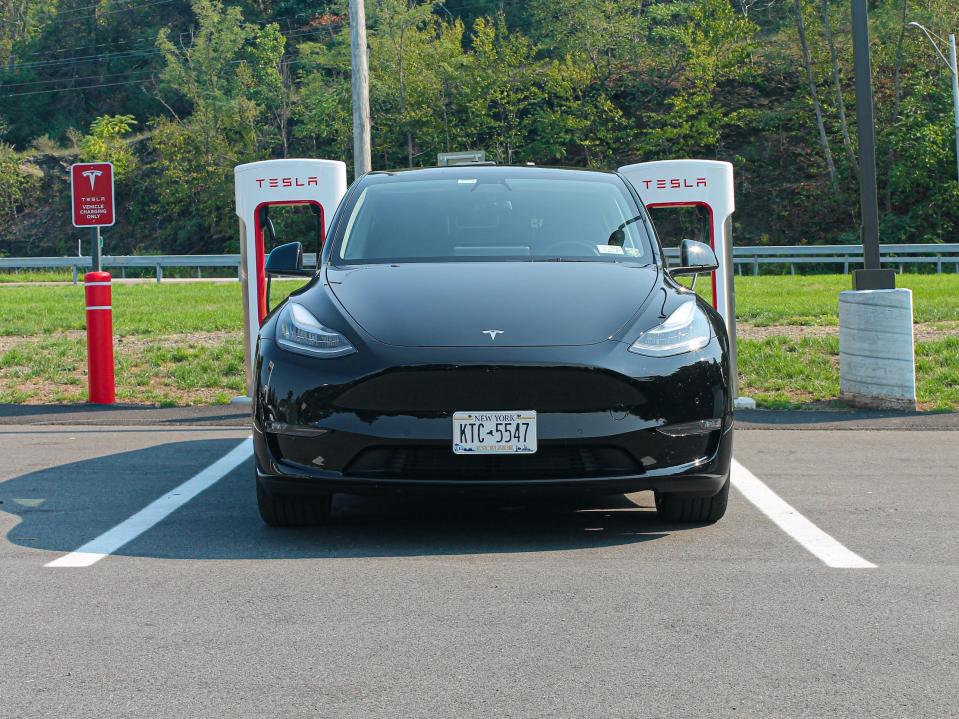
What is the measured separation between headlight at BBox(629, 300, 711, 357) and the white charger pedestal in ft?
16.6

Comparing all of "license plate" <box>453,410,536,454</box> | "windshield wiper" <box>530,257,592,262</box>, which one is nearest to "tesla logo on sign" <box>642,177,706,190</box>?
"windshield wiper" <box>530,257,592,262</box>

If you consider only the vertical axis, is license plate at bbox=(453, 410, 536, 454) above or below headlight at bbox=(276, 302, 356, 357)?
below

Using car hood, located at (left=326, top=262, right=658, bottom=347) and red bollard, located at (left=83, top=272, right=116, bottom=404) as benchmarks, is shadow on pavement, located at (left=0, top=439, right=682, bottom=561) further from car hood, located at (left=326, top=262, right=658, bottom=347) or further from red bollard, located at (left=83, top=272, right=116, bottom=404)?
red bollard, located at (left=83, top=272, right=116, bottom=404)

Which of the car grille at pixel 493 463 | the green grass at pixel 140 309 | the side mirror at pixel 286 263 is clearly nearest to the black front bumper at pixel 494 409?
the car grille at pixel 493 463

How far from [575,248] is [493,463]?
1617 mm

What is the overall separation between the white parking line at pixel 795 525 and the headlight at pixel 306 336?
2.10m

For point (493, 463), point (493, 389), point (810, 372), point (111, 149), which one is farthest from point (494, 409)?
point (111, 149)

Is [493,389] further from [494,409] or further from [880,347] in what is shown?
[880,347]

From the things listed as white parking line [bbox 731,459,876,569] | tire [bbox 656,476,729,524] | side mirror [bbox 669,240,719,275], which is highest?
side mirror [bbox 669,240,719,275]

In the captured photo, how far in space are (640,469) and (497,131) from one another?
148 feet

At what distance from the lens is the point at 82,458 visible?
8.08 m

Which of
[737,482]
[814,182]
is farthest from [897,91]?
[737,482]

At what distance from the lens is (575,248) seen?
6438 mm

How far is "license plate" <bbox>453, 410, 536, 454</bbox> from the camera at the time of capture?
5184mm
